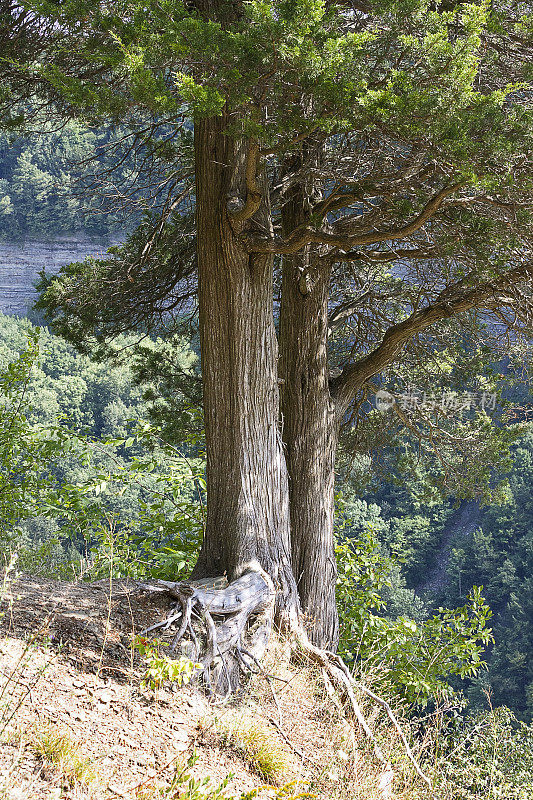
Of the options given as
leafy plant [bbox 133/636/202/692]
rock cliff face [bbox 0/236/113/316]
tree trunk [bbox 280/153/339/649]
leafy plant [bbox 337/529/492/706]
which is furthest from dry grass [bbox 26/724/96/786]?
rock cliff face [bbox 0/236/113/316]

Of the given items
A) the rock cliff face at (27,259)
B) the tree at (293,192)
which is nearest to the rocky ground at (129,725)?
the tree at (293,192)

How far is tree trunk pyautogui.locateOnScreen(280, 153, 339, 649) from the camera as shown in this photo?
4742mm

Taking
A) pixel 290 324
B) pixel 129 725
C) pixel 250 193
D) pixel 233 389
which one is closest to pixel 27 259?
pixel 290 324

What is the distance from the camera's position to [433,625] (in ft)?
18.7

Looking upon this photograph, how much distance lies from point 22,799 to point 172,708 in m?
0.93

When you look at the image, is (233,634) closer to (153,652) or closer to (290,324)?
(153,652)

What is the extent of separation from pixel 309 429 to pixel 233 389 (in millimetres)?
1103

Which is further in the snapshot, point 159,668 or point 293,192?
point 293,192

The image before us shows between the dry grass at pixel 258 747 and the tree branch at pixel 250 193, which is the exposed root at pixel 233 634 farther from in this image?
the tree branch at pixel 250 193

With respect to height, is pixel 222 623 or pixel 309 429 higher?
pixel 309 429

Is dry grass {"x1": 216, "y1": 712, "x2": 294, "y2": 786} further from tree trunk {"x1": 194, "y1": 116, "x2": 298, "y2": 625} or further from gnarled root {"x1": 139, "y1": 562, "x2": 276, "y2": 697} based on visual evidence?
tree trunk {"x1": 194, "y1": 116, "x2": 298, "y2": 625}

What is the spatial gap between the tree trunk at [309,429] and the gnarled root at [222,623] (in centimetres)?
113

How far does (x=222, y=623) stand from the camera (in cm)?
323

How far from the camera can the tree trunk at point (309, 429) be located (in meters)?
4.74
